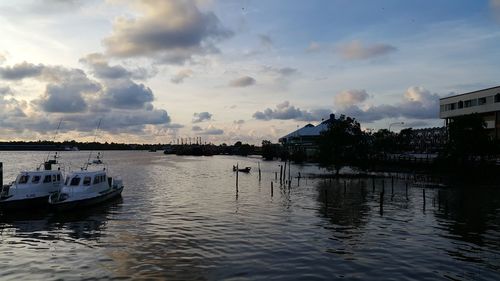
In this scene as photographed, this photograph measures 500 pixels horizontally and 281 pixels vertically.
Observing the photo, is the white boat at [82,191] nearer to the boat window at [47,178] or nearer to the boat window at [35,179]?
the boat window at [47,178]

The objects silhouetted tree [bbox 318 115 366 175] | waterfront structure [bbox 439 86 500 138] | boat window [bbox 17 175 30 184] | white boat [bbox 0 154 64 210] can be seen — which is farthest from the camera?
waterfront structure [bbox 439 86 500 138]

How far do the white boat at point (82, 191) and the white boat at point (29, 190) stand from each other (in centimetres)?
182

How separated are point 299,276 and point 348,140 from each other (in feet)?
246

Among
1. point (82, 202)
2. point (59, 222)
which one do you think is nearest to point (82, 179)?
point (82, 202)

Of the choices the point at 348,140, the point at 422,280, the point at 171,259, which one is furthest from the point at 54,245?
the point at 348,140

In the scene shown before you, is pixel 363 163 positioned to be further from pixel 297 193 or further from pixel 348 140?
pixel 297 193

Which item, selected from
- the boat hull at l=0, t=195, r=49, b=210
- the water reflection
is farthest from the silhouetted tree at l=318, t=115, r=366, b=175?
the boat hull at l=0, t=195, r=49, b=210

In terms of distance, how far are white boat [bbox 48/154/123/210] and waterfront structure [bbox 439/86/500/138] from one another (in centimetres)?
8446

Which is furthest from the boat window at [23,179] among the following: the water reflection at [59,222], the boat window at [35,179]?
the water reflection at [59,222]

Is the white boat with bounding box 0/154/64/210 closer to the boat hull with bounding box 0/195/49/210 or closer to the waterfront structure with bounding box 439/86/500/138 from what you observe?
the boat hull with bounding box 0/195/49/210

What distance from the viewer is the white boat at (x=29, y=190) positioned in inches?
1716

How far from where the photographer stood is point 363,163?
9731 centimetres

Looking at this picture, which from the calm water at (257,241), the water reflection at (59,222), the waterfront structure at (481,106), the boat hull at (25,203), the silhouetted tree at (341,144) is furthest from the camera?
the waterfront structure at (481,106)

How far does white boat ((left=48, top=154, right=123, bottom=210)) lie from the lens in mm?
43719
